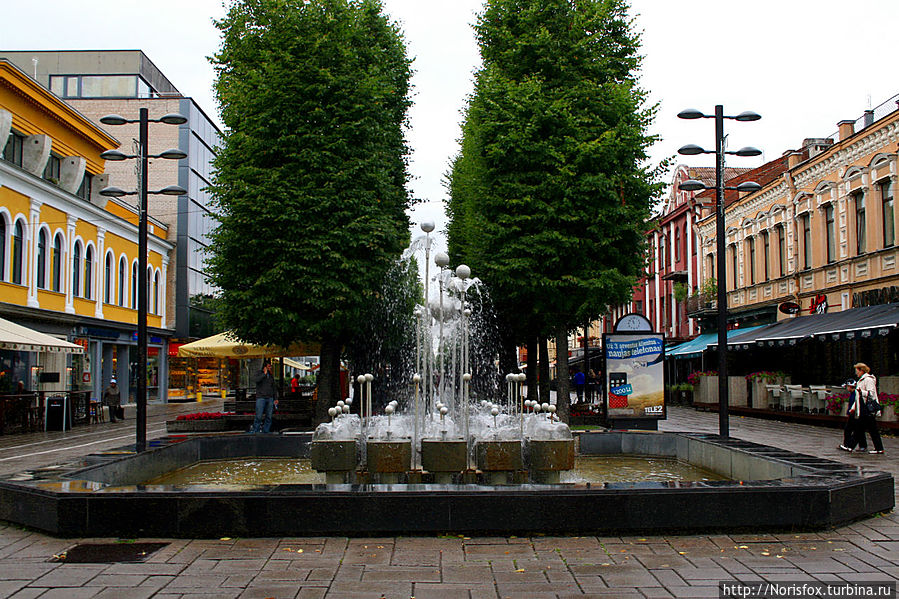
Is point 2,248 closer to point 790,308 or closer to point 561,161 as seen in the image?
point 561,161

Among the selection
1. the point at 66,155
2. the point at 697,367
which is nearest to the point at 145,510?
the point at 66,155

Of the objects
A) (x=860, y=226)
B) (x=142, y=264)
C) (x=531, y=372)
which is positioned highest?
(x=860, y=226)

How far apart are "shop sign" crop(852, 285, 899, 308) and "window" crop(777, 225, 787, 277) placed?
270 inches

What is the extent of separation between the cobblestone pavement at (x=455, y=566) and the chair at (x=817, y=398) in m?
16.8

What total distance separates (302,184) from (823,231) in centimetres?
1997

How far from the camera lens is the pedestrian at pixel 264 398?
62.4 feet

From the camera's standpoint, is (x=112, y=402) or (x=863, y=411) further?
(x=112, y=402)

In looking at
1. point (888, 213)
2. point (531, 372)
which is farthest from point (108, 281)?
point (888, 213)

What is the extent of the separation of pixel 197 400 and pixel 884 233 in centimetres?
3776

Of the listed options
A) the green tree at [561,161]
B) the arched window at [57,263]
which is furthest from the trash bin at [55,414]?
the green tree at [561,161]

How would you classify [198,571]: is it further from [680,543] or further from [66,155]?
[66,155]

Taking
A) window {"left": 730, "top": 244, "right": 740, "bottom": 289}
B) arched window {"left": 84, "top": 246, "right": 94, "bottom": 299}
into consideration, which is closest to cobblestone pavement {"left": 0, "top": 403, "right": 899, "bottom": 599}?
arched window {"left": 84, "top": 246, "right": 94, "bottom": 299}

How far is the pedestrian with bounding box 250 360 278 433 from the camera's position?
19031mm

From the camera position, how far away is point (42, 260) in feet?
98.3
